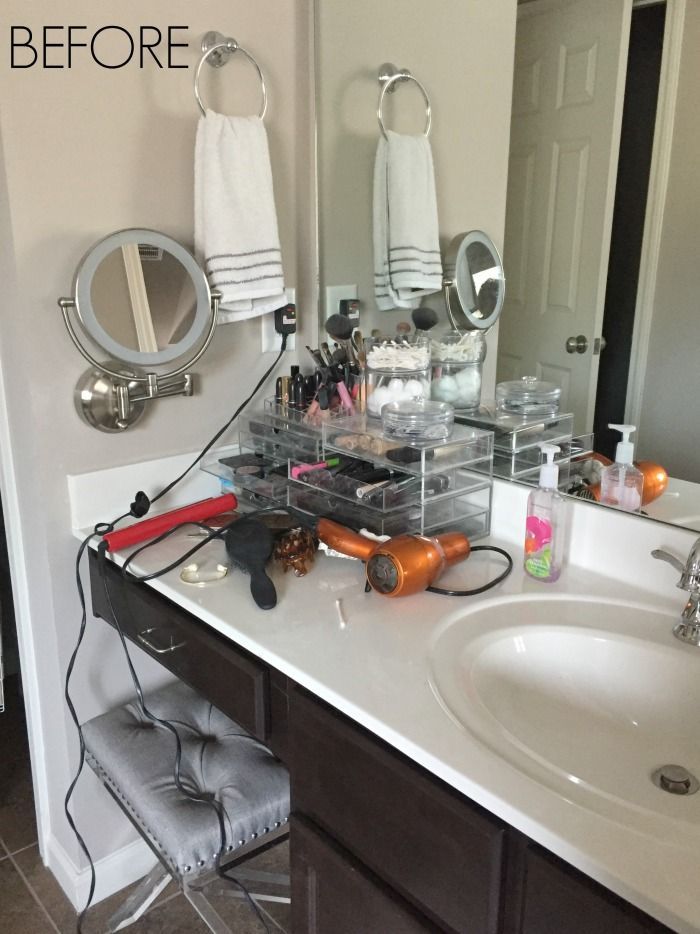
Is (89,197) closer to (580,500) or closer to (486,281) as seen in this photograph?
(486,281)

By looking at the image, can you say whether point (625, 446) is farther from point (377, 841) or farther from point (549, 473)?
point (377, 841)

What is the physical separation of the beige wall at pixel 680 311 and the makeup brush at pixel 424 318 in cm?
47

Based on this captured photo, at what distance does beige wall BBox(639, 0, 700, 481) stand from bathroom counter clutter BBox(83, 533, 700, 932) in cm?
23

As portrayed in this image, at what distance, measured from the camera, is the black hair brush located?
1.13m

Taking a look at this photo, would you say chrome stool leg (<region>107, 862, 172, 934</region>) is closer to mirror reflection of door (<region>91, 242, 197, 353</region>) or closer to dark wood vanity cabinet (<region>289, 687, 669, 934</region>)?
dark wood vanity cabinet (<region>289, 687, 669, 934</region>)

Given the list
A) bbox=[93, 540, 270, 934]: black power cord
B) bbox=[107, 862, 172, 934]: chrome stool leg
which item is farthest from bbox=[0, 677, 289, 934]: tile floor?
bbox=[93, 540, 270, 934]: black power cord

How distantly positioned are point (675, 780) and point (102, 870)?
129 cm

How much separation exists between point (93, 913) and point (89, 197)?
4.72 feet

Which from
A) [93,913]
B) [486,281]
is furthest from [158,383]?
[93,913]

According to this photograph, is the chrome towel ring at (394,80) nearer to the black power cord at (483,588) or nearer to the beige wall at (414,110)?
the beige wall at (414,110)

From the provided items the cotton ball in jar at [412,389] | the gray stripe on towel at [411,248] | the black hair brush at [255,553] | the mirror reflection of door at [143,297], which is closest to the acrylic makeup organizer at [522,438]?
the cotton ball in jar at [412,389]

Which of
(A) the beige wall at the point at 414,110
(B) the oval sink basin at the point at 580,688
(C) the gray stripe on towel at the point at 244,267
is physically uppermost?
(A) the beige wall at the point at 414,110

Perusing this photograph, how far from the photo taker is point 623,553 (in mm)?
1207

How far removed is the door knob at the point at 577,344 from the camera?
1.25m
